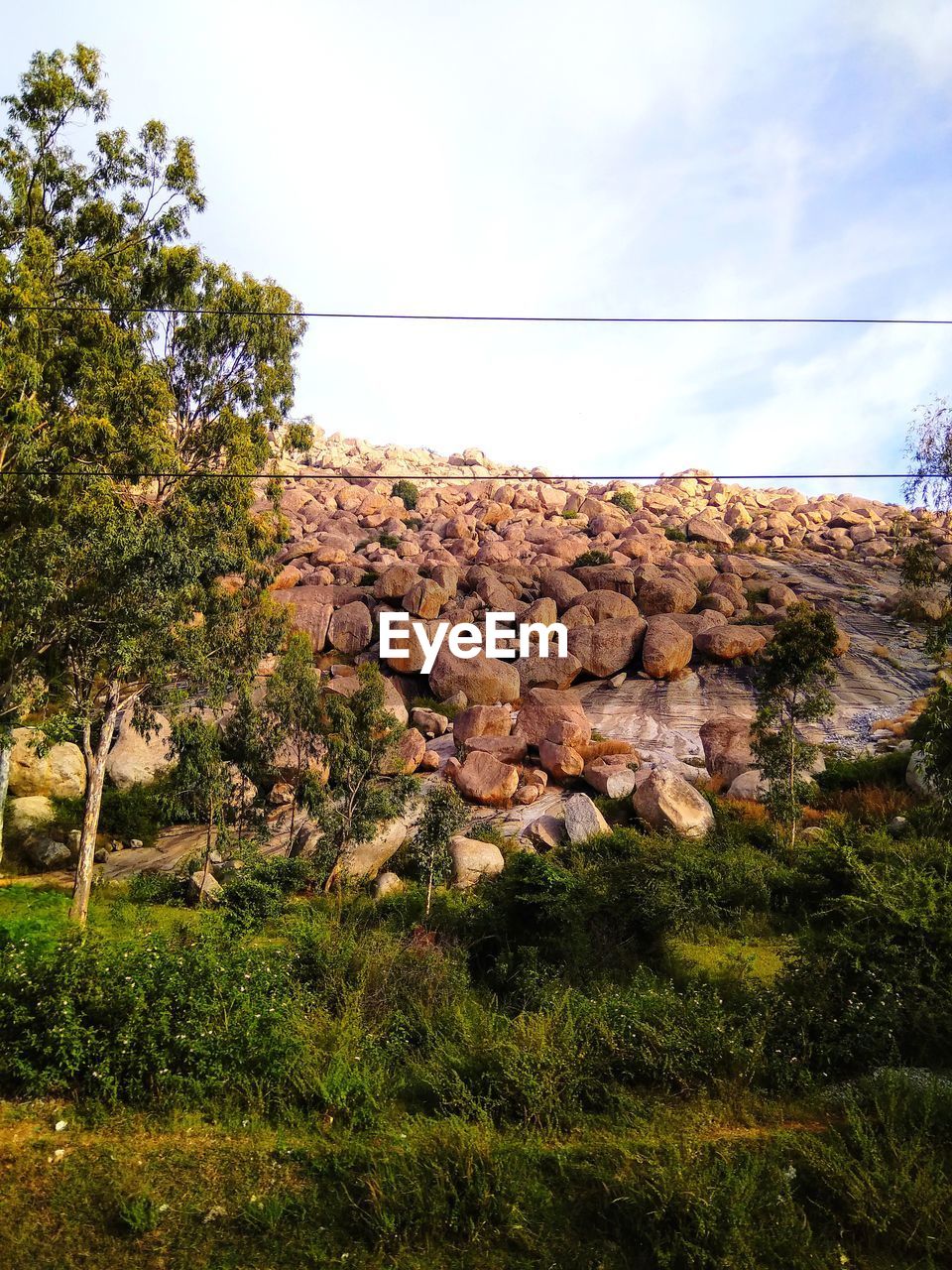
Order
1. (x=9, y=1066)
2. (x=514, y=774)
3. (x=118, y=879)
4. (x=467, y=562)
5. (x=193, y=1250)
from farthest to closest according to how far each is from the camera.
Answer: (x=467, y=562) < (x=514, y=774) < (x=118, y=879) < (x=9, y=1066) < (x=193, y=1250)

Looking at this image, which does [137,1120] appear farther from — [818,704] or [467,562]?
[467,562]

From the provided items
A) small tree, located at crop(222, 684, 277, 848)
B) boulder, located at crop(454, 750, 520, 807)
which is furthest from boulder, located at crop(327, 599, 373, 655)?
small tree, located at crop(222, 684, 277, 848)

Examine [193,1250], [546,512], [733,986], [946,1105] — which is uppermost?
[546,512]

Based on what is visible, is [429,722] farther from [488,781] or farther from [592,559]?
[592,559]

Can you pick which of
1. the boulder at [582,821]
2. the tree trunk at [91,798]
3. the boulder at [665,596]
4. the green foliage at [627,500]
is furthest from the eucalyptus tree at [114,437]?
the green foliage at [627,500]

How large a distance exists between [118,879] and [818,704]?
18263 mm

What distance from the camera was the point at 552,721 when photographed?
29.6 metres

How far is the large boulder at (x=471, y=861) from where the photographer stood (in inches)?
781

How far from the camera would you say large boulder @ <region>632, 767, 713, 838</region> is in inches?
848

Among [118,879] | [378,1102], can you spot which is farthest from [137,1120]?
[118,879]

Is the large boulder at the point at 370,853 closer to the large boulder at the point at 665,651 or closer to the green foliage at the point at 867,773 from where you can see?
the green foliage at the point at 867,773

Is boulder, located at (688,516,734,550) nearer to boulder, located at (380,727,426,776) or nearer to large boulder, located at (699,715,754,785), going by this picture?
large boulder, located at (699,715,754,785)

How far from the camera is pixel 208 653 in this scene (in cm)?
1834

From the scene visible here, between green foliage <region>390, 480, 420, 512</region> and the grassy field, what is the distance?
59.6 meters
